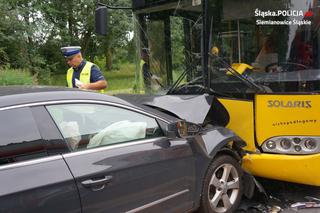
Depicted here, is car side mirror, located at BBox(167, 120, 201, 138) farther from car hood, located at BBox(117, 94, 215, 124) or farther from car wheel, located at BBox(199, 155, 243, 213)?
car wheel, located at BBox(199, 155, 243, 213)

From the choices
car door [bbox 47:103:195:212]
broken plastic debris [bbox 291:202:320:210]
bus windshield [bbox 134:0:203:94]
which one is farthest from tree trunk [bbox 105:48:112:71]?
car door [bbox 47:103:195:212]

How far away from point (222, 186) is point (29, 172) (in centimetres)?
226

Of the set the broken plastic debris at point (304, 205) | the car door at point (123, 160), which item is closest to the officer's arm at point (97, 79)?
the car door at point (123, 160)

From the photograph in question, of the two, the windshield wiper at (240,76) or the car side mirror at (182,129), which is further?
the windshield wiper at (240,76)

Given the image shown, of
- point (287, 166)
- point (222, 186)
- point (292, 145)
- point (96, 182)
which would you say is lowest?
point (222, 186)

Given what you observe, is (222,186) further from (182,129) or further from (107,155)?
(107,155)

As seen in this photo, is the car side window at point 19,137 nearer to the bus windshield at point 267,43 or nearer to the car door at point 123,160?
the car door at point 123,160

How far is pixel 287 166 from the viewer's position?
468cm

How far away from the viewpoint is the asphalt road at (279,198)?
4793 millimetres

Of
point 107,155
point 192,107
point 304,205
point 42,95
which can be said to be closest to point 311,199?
point 304,205

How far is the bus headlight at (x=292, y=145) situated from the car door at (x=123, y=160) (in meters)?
1.24

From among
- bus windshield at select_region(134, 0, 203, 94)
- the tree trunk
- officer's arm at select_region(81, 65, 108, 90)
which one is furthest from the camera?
the tree trunk

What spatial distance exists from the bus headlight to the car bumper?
0.06 meters

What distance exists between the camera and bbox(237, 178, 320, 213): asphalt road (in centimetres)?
479
